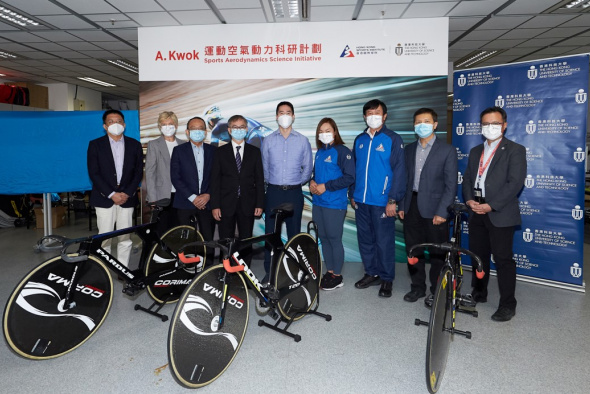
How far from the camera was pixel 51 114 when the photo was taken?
13.5 feet

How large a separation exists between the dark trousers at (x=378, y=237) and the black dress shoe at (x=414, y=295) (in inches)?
8.1

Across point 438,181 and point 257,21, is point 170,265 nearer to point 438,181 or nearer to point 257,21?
point 438,181

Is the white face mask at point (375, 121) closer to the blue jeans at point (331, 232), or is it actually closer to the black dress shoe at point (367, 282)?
the blue jeans at point (331, 232)

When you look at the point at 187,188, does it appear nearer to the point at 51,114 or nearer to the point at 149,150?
the point at 149,150

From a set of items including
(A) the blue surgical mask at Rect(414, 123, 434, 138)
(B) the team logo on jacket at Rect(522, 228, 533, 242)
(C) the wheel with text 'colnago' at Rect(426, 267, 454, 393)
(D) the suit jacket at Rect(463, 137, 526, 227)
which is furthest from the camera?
(B) the team logo on jacket at Rect(522, 228, 533, 242)

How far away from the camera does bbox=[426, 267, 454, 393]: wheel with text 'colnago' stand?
1.79 metres

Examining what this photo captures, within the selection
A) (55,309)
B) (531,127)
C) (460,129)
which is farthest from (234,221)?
(531,127)

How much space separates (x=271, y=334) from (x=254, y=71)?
3213 millimetres

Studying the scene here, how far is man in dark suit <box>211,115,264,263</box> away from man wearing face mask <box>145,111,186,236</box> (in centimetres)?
70

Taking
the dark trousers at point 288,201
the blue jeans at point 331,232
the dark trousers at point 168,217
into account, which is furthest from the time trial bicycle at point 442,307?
the dark trousers at point 168,217

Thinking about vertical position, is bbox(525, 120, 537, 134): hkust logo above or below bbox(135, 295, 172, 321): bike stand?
above

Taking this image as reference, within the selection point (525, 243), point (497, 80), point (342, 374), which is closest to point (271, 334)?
point (342, 374)

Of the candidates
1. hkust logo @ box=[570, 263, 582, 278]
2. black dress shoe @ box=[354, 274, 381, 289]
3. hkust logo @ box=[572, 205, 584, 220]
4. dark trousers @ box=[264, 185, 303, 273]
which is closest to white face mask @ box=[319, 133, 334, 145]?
dark trousers @ box=[264, 185, 303, 273]

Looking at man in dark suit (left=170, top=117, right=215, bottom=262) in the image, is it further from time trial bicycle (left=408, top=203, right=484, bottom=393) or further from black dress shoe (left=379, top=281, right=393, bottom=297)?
time trial bicycle (left=408, top=203, right=484, bottom=393)
